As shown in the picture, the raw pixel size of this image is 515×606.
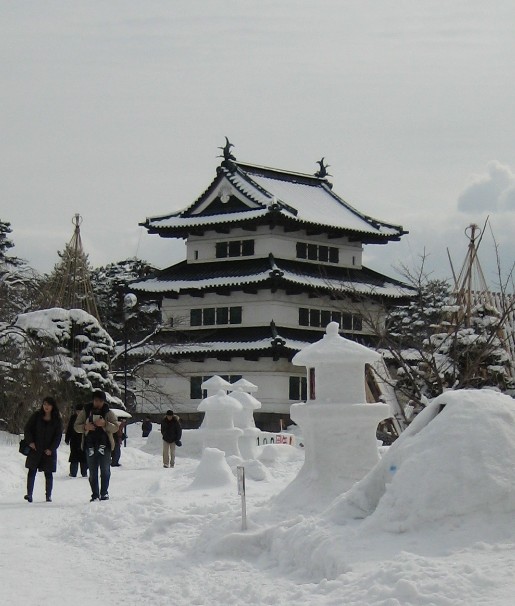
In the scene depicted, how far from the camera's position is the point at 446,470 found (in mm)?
9133

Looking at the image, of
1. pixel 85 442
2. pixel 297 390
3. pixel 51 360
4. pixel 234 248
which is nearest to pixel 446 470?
pixel 85 442

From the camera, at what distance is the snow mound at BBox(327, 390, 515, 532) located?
29.1ft

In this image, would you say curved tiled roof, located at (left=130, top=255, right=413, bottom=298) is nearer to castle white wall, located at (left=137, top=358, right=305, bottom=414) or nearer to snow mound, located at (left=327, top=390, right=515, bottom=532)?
castle white wall, located at (left=137, top=358, right=305, bottom=414)

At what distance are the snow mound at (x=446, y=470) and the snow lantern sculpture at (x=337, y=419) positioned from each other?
2.91 m

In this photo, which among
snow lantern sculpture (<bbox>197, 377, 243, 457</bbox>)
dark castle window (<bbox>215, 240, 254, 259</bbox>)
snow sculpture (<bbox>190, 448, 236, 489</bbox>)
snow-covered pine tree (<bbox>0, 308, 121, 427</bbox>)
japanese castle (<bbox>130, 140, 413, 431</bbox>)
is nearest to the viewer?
snow sculpture (<bbox>190, 448, 236, 489</bbox>)

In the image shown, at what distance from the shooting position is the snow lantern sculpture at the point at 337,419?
13211 millimetres

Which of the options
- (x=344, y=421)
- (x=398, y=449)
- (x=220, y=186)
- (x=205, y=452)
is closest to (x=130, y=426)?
(x=220, y=186)

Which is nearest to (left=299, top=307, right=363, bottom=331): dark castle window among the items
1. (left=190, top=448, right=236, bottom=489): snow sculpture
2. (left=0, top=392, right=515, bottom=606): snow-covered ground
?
(left=190, top=448, right=236, bottom=489): snow sculpture

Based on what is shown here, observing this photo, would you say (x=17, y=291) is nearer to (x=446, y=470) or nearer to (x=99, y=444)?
(x=99, y=444)

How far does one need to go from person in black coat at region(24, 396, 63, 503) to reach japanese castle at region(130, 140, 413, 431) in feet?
115

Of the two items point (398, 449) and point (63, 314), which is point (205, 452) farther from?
point (63, 314)

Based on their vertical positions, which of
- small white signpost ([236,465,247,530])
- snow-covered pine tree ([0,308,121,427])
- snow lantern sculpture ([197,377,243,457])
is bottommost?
small white signpost ([236,465,247,530])

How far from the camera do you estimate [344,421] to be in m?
13.5

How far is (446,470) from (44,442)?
8516mm
